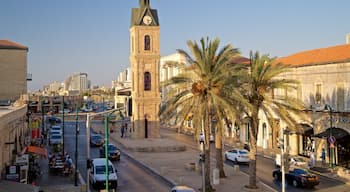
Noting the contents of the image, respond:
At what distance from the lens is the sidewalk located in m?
30.2

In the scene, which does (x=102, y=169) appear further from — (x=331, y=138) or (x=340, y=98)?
(x=340, y=98)

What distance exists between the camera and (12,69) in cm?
7900

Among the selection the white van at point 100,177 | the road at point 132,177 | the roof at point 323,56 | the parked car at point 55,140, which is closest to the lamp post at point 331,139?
the roof at point 323,56

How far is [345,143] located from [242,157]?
8943 mm

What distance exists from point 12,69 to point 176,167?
51776 millimetres

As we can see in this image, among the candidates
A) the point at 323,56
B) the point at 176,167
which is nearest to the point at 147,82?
the point at 176,167

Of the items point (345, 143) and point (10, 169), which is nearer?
point (10, 169)

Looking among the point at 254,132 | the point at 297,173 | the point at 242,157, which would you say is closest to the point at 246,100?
the point at 254,132

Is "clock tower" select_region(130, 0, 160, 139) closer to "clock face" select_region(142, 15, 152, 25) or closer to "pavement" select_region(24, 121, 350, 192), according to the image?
"clock face" select_region(142, 15, 152, 25)

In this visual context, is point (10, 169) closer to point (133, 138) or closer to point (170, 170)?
point (170, 170)

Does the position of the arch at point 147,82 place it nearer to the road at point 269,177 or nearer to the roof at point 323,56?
the road at point 269,177

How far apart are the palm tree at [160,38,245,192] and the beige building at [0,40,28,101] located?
57.9m

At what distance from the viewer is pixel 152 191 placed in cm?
2844

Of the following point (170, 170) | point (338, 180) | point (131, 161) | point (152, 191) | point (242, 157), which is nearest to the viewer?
point (152, 191)
